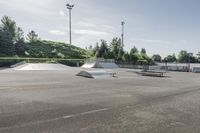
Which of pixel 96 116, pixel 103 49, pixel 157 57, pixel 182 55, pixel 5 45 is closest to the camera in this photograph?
pixel 96 116

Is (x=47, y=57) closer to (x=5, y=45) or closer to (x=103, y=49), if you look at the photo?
(x=5, y=45)

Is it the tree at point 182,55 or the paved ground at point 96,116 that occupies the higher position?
the tree at point 182,55

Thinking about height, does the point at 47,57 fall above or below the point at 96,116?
above

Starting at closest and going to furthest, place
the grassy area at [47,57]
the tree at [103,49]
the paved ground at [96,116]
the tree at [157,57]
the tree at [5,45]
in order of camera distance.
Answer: the paved ground at [96,116] → the grassy area at [47,57] → the tree at [5,45] → the tree at [103,49] → the tree at [157,57]

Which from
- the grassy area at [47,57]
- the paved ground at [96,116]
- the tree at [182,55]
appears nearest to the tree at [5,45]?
the grassy area at [47,57]

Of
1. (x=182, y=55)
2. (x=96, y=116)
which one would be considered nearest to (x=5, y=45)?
Answer: (x=96, y=116)

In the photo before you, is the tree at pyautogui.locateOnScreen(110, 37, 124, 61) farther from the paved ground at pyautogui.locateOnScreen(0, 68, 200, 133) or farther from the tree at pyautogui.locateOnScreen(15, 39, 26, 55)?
the paved ground at pyautogui.locateOnScreen(0, 68, 200, 133)

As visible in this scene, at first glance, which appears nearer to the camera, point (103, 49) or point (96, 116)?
point (96, 116)

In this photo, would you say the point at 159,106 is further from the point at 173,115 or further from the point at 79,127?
the point at 79,127

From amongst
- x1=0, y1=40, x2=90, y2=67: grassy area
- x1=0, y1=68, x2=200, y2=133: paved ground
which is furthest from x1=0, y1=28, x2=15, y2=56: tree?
x1=0, y1=68, x2=200, y2=133: paved ground

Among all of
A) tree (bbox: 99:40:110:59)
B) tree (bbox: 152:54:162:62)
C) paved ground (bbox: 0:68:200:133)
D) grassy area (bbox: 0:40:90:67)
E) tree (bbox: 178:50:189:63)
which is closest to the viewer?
paved ground (bbox: 0:68:200:133)

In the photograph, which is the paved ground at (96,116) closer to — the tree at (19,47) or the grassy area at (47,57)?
the grassy area at (47,57)

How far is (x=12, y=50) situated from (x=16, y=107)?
62904 millimetres

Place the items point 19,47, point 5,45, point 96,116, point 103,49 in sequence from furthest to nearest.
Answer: point 103,49 → point 19,47 → point 5,45 → point 96,116
